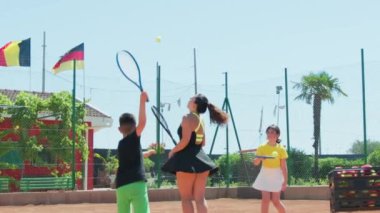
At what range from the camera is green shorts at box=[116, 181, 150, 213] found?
534 centimetres

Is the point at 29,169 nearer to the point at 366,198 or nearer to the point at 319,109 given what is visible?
the point at 319,109

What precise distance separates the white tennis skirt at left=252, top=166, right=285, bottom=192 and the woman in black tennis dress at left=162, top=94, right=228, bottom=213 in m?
2.09

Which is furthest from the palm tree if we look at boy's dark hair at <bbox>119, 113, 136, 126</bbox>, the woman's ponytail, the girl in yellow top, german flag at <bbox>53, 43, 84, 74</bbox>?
boy's dark hair at <bbox>119, 113, 136, 126</bbox>

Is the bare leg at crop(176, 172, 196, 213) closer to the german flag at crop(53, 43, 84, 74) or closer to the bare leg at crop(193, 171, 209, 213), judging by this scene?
the bare leg at crop(193, 171, 209, 213)

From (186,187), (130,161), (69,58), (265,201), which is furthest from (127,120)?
(69,58)

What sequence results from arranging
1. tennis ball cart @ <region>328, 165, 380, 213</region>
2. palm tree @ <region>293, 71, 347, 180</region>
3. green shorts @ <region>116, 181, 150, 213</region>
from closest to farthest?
green shorts @ <region>116, 181, 150, 213</region>
tennis ball cart @ <region>328, 165, 380, 213</region>
palm tree @ <region>293, 71, 347, 180</region>

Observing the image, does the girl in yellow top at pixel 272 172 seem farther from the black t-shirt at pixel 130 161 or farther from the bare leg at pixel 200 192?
the black t-shirt at pixel 130 161

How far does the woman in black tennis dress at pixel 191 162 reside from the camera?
20.3 ft

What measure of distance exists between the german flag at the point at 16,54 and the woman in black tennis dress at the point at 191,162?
539 inches

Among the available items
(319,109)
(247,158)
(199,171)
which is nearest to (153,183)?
(247,158)

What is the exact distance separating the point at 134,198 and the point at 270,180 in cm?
328

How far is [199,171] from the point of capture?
20.3ft

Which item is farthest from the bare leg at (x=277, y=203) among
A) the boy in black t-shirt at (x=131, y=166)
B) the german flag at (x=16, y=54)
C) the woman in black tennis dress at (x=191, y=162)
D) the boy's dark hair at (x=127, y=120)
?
the german flag at (x=16, y=54)

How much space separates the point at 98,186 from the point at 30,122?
768 centimetres
